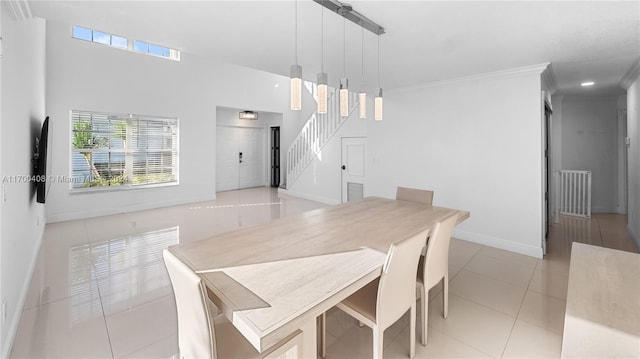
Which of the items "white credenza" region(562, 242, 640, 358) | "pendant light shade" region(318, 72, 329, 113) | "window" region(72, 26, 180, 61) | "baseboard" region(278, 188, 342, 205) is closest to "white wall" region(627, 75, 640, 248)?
"white credenza" region(562, 242, 640, 358)

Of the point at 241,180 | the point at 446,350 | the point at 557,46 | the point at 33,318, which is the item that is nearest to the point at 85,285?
the point at 33,318

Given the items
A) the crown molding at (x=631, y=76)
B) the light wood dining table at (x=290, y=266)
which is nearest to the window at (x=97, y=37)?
the light wood dining table at (x=290, y=266)

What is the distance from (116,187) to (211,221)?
2.26 meters

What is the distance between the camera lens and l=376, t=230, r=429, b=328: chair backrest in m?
1.49

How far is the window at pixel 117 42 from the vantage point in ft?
17.2

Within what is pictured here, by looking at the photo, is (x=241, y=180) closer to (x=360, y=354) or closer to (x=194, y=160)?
(x=194, y=160)

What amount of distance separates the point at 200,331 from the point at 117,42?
21.7 feet

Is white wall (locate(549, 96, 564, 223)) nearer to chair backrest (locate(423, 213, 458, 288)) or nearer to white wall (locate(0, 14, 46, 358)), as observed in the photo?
chair backrest (locate(423, 213, 458, 288))

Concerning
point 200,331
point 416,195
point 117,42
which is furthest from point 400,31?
point 117,42

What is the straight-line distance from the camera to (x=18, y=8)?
1.98 metres

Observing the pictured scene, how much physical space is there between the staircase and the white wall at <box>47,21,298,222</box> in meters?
1.58

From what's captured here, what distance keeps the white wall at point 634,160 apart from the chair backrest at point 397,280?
4.07 meters

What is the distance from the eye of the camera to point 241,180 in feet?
30.2

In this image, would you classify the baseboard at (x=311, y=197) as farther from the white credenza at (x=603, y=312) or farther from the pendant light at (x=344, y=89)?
the white credenza at (x=603, y=312)
